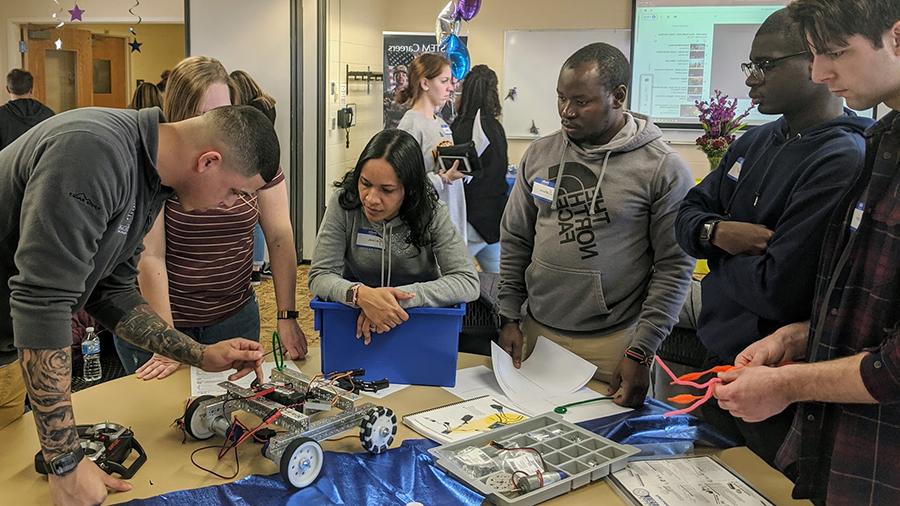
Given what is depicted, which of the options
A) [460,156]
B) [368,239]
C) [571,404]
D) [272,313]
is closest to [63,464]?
[368,239]

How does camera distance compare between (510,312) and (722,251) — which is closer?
(722,251)

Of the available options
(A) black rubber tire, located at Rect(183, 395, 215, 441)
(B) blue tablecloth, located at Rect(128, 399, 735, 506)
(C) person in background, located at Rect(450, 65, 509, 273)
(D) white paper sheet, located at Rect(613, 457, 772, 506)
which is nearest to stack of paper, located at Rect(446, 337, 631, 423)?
(B) blue tablecloth, located at Rect(128, 399, 735, 506)

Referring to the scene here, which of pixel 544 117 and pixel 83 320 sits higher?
pixel 544 117

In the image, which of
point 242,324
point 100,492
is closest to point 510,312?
point 242,324

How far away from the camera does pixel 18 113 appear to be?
4.71 m

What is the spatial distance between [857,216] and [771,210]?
0.33m

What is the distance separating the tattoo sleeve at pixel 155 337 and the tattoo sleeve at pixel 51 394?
34cm

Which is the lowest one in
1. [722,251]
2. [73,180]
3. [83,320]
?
[83,320]

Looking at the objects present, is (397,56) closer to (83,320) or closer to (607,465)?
(83,320)

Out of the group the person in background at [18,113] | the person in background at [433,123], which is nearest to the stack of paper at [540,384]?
the person in background at [433,123]

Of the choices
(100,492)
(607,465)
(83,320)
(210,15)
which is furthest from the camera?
(210,15)

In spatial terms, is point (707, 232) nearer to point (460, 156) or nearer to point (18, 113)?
point (460, 156)

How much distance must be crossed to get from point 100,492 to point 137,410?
43 centimetres

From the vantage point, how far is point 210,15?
5840mm
